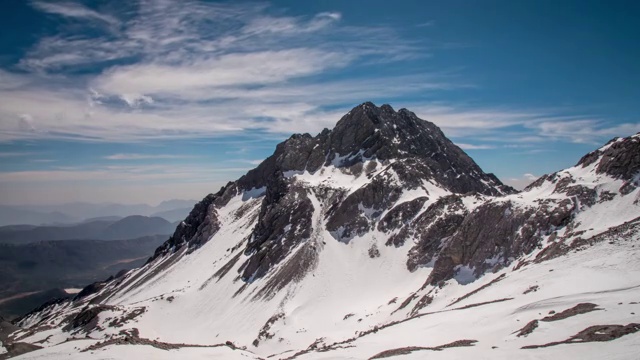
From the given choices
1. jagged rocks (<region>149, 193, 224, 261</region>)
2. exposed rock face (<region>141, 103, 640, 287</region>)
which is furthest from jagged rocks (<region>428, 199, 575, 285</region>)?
jagged rocks (<region>149, 193, 224, 261</region>)

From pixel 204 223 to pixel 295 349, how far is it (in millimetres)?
103883

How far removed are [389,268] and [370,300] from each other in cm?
1130

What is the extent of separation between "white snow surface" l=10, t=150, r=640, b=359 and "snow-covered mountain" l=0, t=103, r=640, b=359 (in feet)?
0.94

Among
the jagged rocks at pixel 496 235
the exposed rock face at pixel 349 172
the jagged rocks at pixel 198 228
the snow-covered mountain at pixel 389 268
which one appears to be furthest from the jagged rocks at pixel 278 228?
the jagged rocks at pixel 496 235

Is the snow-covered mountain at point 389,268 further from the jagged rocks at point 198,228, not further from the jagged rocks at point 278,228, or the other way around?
the jagged rocks at point 198,228

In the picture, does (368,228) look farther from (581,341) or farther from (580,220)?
(581,341)

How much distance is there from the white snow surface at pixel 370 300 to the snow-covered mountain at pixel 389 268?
286 mm

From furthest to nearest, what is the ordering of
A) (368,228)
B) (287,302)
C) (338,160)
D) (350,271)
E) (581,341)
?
(338,160) < (368,228) < (350,271) < (287,302) < (581,341)

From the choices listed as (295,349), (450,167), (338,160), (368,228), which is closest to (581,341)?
(295,349)

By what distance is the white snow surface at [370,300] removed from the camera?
1142 inches

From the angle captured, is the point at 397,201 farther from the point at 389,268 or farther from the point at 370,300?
the point at 370,300

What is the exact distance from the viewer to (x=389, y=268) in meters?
89.9

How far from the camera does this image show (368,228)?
10500 cm

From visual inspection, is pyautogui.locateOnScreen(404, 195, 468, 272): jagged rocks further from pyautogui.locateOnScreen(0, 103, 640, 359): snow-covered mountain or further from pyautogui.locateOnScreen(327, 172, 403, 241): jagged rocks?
pyautogui.locateOnScreen(327, 172, 403, 241): jagged rocks
